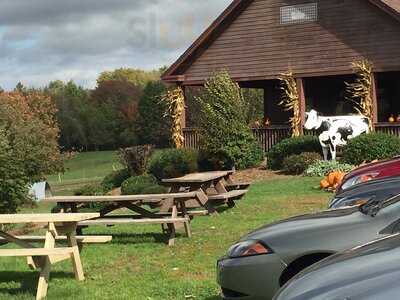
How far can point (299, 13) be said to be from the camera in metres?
25.7

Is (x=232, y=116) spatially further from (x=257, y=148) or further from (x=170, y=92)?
(x=170, y=92)

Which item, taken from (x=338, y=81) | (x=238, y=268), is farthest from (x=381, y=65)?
(x=238, y=268)

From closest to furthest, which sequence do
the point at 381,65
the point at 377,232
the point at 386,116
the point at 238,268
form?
1. the point at 377,232
2. the point at 238,268
3. the point at 381,65
4. the point at 386,116

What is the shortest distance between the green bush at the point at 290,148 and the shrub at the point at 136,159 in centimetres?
487

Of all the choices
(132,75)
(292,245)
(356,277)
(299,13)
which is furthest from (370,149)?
(132,75)

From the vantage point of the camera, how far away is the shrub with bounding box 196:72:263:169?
77.5 ft

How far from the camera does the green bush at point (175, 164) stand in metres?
24.6

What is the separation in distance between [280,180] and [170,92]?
881 centimetres

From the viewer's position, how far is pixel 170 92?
27.8 meters

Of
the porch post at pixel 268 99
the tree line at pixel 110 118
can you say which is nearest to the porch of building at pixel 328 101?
the porch post at pixel 268 99

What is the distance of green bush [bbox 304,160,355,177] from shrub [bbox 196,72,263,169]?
3.82m

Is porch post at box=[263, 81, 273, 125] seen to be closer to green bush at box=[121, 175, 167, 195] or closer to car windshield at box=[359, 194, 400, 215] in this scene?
green bush at box=[121, 175, 167, 195]

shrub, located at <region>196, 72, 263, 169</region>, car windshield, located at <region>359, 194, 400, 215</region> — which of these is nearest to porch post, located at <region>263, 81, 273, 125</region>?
shrub, located at <region>196, 72, 263, 169</region>

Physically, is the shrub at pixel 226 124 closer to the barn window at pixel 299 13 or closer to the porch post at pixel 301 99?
the porch post at pixel 301 99
